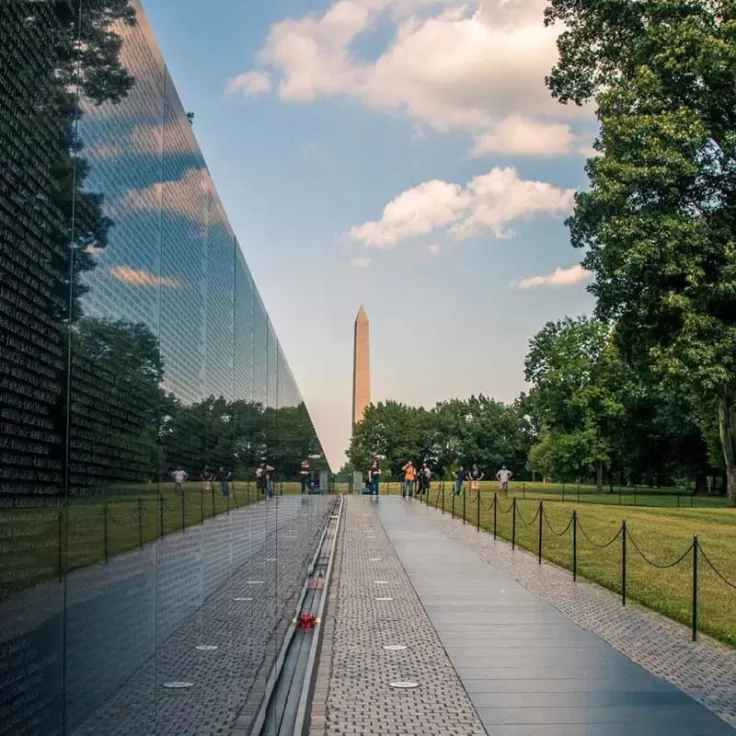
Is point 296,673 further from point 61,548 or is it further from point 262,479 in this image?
point 61,548

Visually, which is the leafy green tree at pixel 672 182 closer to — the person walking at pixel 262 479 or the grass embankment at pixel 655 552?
the grass embankment at pixel 655 552

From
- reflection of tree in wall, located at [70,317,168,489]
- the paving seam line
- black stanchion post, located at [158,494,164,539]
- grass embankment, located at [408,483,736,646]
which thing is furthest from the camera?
grass embankment, located at [408,483,736,646]

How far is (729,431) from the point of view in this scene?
120 feet

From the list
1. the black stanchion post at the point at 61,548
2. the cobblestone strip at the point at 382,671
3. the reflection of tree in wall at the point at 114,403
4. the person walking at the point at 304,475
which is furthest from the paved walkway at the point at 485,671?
the black stanchion post at the point at 61,548

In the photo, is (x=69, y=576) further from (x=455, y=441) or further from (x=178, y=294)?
(x=455, y=441)

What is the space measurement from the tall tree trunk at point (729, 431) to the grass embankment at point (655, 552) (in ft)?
11.5

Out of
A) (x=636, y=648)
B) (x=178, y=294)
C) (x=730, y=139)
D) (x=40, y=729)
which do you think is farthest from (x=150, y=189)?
(x=730, y=139)

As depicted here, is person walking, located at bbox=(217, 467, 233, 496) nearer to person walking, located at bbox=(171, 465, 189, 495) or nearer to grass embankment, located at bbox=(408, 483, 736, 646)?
person walking, located at bbox=(171, 465, 189, 495)

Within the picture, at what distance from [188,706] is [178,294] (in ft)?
5.53

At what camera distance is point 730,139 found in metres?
27.9

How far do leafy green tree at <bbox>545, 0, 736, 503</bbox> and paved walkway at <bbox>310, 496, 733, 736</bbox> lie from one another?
15221 mm

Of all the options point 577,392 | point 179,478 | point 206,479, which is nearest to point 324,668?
point 206,479

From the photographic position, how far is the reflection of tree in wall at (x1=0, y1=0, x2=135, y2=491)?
1.96m

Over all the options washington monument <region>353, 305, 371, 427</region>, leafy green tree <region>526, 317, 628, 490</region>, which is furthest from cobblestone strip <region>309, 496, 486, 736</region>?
washington monument <region>353, 305, 371, 427</region>
